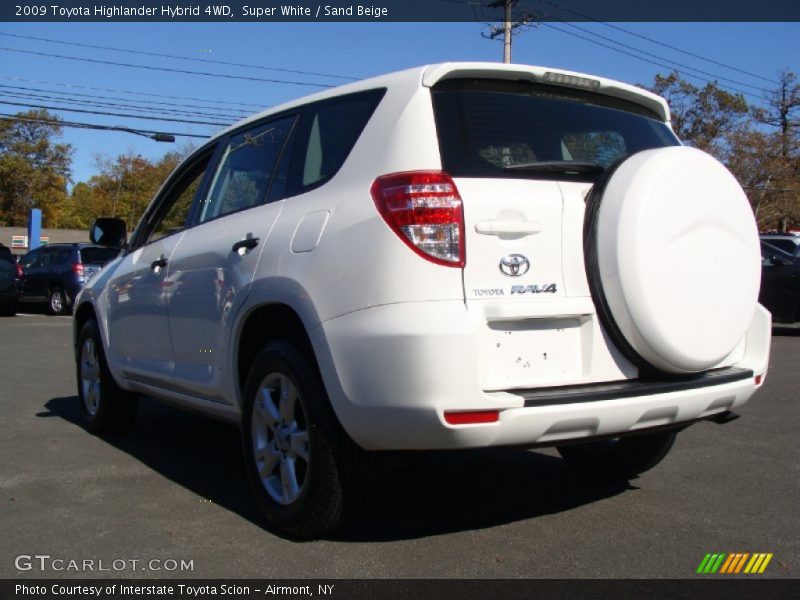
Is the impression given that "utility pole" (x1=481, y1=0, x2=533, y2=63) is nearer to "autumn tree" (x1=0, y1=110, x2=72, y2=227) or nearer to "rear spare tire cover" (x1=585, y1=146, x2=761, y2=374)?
"rear spare tire cover" (x1=585, y1=146, x2=761, y2=374)

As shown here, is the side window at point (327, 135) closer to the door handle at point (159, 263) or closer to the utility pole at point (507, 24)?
the door handle at point (159, 263)

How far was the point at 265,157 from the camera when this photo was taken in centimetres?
436

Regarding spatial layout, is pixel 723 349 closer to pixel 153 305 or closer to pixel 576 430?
pixel 576 430

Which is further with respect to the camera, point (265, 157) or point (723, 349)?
point (265, 157)

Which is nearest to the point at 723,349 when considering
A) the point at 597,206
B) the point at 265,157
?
the point at 597,206

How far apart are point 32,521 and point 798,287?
12.9 m

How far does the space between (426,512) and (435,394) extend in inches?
49.5

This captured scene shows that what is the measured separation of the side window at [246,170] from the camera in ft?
14.0

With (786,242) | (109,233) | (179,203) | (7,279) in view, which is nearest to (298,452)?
(179,203)

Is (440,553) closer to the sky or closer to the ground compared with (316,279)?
closer to the ground

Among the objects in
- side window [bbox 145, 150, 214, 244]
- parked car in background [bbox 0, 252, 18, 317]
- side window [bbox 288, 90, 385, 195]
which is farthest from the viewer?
parked car in background [bbox 0, 252, 18, 317]

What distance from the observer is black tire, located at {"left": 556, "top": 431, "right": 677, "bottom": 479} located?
4.43 metres

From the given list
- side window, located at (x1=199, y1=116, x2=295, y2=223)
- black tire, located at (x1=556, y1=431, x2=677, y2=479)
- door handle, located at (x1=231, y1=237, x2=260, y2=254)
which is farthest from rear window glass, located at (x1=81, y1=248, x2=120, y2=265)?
black tire, located at (x1=556, y1=431, x2=677, y2=479)

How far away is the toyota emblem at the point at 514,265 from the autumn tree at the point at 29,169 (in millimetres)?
54678
